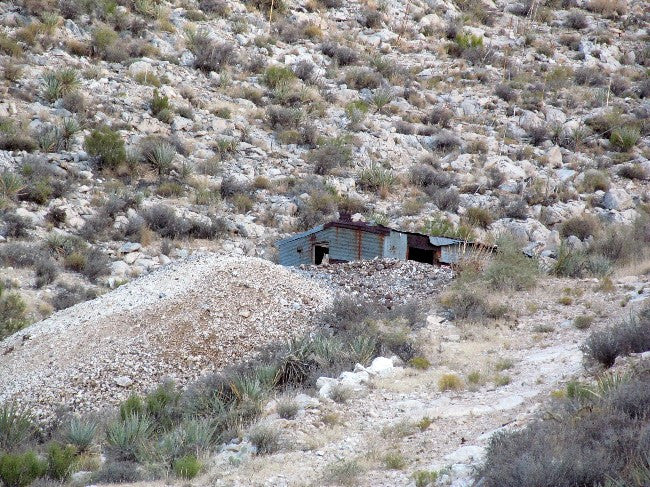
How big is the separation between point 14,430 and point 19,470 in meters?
1.62

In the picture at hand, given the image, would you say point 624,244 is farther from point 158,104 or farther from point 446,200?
point 158,104

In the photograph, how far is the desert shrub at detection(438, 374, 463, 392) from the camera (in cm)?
866

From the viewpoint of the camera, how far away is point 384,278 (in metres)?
12.9

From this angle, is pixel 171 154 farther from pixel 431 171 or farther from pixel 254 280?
pixel 254 280

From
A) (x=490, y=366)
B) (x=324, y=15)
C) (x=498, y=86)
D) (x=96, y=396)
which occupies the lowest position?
(x=96, y=396)

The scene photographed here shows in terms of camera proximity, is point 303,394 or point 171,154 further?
A: point 171,154

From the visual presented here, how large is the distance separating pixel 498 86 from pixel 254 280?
18.1 meters

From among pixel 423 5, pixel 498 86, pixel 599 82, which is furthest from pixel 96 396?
pixel 423 5

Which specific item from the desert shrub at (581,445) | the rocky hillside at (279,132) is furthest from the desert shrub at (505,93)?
the desert shrub at (581,445)

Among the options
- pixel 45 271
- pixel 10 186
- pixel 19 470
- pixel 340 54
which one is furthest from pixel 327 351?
pixel 340 54

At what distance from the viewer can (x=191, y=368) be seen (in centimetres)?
1005

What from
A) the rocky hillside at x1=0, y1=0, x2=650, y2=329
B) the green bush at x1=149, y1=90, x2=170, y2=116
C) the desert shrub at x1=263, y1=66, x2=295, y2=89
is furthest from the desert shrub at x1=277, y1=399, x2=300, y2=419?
the desert shrub at x1=263, y1=66, x2=295, y2=89

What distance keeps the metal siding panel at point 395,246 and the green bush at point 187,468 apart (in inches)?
308

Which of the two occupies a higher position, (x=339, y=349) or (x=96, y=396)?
(x=339, y=349)
